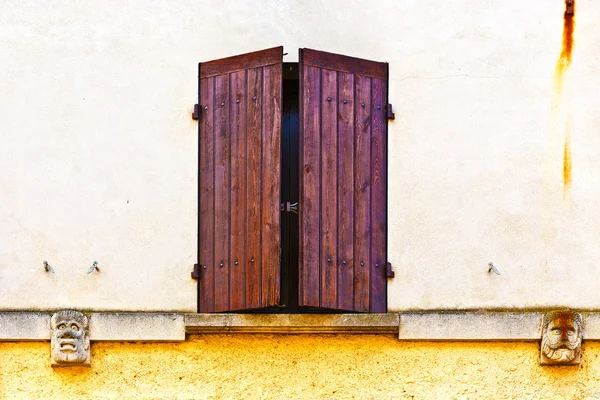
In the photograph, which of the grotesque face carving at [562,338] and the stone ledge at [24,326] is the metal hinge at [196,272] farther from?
the grotesque face carving at [562,338]

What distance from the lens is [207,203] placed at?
8883 millimetres

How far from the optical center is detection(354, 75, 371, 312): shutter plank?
A: 8.76 m

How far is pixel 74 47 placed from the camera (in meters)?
9.09

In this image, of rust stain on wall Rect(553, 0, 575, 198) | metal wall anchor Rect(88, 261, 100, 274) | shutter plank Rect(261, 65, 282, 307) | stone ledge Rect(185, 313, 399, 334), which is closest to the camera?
shutter plank Rect(261, 65, 282, 307)

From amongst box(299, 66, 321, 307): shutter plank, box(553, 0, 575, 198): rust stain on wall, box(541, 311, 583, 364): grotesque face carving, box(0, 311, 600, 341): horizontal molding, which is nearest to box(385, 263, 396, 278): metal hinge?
box(0, 311, 600, 341): horizontal molding

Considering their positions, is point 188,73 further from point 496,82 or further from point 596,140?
point 596,140

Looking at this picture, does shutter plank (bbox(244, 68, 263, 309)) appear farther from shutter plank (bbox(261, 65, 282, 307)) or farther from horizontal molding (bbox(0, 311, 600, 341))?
horizontal molding (bbox(0, 311, 600, 341))

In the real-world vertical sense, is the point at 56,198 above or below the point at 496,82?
below

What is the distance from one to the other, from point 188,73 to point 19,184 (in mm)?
1365

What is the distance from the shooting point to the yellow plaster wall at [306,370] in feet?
29.2

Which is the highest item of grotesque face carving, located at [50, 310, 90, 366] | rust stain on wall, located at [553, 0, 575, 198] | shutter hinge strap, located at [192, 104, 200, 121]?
rust stain on wall, located at [553, 0, 575, 198]

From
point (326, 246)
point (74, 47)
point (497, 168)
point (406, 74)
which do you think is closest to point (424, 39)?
point (406, 74)

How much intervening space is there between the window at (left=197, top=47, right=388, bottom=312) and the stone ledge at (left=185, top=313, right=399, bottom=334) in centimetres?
8

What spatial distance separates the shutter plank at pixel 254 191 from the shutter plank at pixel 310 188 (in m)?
0.28
